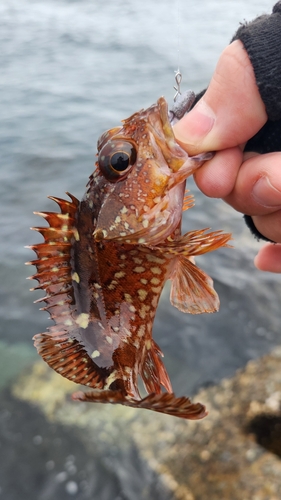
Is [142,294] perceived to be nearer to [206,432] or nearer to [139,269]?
[139,269]

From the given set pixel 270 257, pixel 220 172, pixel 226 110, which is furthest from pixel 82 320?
pixel 270 257

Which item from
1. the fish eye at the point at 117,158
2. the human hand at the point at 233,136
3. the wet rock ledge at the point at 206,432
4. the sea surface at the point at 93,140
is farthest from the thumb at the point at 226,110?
the wet rock ledge at the point at 206,432

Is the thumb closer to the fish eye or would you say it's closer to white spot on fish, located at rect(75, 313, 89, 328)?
the fish eye

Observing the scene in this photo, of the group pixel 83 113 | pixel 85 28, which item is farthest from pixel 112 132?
pixel 85 28

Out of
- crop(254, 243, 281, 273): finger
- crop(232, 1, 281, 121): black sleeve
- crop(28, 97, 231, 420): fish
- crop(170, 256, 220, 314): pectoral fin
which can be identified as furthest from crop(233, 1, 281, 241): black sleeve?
crop(254, 243, 281, 273): finger

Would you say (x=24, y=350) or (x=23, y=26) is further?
(x=23, y=26)

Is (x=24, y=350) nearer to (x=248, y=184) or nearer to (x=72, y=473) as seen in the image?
(x=72, y=473)
